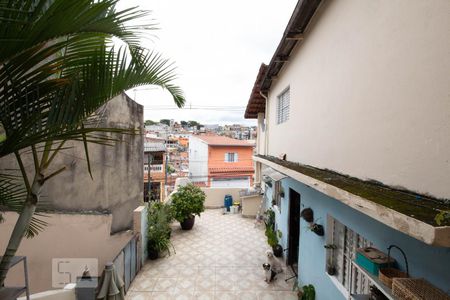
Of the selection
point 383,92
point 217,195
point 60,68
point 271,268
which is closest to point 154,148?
point 217,195

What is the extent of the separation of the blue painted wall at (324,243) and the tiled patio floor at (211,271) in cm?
128

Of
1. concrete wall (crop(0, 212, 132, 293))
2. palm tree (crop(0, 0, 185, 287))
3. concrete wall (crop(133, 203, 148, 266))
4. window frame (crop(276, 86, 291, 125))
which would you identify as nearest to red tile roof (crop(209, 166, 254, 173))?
window frame (crop(276, 86, 291, 125))

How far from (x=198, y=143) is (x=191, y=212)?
56.8 ft

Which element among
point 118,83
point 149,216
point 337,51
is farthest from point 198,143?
point 118,83

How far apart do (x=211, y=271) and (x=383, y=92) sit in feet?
22.7

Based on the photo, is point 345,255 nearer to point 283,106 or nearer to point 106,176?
point 283,106

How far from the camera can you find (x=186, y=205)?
1105 centimetres

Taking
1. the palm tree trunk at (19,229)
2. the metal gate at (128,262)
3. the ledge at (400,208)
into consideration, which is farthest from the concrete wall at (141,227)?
the ledge at (400,208)

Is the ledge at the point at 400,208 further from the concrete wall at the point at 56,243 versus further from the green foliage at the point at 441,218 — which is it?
the concrete wall at the point at 56,243

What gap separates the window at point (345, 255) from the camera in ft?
12.9

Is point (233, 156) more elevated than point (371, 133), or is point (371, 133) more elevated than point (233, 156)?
point (371, 133)

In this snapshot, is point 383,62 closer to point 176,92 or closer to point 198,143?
point 176,92

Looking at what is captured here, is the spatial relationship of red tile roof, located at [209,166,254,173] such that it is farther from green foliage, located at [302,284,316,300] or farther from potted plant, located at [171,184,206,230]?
green foliage, located at [302,284,316,300]

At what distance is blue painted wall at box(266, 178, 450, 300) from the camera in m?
2.17
